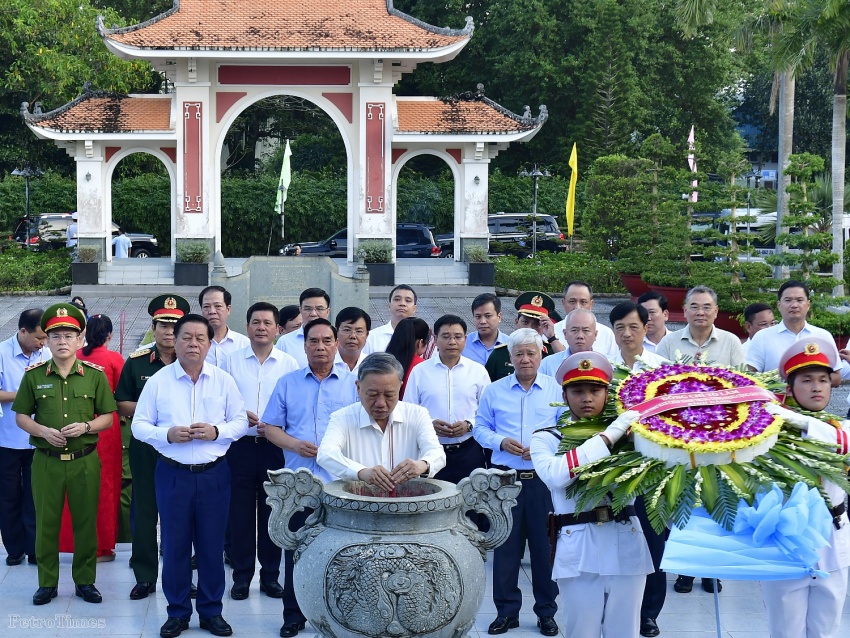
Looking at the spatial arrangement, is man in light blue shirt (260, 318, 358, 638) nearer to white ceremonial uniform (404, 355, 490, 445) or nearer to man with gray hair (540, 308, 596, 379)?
white ceremonial uniform (404, 355, 490, 445)

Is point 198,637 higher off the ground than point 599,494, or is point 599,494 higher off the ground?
point 599,494

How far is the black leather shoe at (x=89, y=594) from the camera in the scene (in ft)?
21.3

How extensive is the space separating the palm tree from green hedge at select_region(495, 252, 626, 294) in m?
5.02

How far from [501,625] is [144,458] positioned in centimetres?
233

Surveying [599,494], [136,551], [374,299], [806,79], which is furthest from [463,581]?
[806,79]

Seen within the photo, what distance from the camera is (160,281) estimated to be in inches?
899

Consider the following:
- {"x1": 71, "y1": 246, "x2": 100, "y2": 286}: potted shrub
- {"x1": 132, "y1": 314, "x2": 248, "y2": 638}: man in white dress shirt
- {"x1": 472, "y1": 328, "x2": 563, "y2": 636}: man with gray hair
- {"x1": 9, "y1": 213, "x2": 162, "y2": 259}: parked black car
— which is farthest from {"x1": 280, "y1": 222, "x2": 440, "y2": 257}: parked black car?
{"x1": 132, "y1": 314, "x2": 248, "y2": 638}: man in white dress shirt

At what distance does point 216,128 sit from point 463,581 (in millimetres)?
19947

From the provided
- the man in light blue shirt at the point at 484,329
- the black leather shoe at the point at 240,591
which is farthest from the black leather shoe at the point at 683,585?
the black leather shoe at the point at 240,591

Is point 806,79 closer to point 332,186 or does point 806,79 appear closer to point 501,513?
point 332,186

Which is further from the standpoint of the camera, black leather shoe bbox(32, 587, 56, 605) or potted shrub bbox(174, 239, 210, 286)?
potted shrub bbox(174, 239, 210, 286)

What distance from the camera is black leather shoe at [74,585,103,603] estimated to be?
21.3 feet

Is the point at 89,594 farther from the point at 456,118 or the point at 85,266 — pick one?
the point at 456,118

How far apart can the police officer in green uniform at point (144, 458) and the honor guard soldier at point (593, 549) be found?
2766 millimetres
